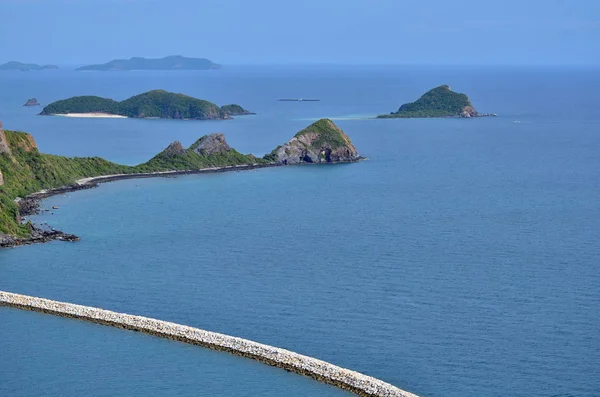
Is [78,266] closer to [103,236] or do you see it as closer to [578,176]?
[103,236]

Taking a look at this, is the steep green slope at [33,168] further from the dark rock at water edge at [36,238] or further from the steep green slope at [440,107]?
the steep green slope at [440,107]

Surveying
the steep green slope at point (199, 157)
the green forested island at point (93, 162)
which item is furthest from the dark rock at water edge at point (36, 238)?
the steep green slope at point (199, 157)

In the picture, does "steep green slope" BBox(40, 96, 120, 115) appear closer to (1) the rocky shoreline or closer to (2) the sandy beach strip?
(2) the sandy beach strip

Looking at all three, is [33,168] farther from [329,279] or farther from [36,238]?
[329,279]

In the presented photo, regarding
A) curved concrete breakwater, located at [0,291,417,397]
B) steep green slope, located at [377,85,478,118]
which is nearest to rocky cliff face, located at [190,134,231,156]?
curved concrete breakwater, located at [0,291,417,397]

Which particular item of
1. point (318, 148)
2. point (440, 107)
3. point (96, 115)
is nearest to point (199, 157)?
point (318, 148)
